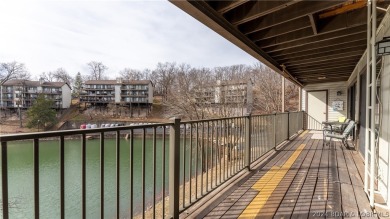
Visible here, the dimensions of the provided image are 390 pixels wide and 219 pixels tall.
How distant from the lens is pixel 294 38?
12.2 feet

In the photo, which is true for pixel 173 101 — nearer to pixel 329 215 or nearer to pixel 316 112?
pixel 316 112

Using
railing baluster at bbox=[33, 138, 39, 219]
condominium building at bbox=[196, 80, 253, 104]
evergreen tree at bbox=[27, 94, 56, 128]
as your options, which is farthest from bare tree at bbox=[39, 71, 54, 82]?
railing baluster at bbox=[33, 138, 39, 219]

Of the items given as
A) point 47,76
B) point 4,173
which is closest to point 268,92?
point 4,173

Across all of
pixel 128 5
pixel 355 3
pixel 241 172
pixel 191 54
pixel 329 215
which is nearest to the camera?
pixel 329 215

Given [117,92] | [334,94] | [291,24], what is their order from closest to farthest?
[291,24] < [334,94] < [117,92]

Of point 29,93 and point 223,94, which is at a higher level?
point 29,93

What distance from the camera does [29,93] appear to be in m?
44.7

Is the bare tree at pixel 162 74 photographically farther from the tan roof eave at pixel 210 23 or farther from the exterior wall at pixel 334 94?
the tan roof eave at pixel 210 23

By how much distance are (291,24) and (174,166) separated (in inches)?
111

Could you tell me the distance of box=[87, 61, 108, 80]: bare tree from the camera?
5519cm

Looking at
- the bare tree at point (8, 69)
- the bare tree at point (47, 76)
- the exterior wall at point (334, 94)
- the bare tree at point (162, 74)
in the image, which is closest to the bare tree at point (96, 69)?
the bare tree at point (47, 76)

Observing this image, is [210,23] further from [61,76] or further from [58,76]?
[58,76]

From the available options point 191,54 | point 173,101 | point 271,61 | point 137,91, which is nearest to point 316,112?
point 271,61

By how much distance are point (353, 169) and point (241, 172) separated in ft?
6.46
